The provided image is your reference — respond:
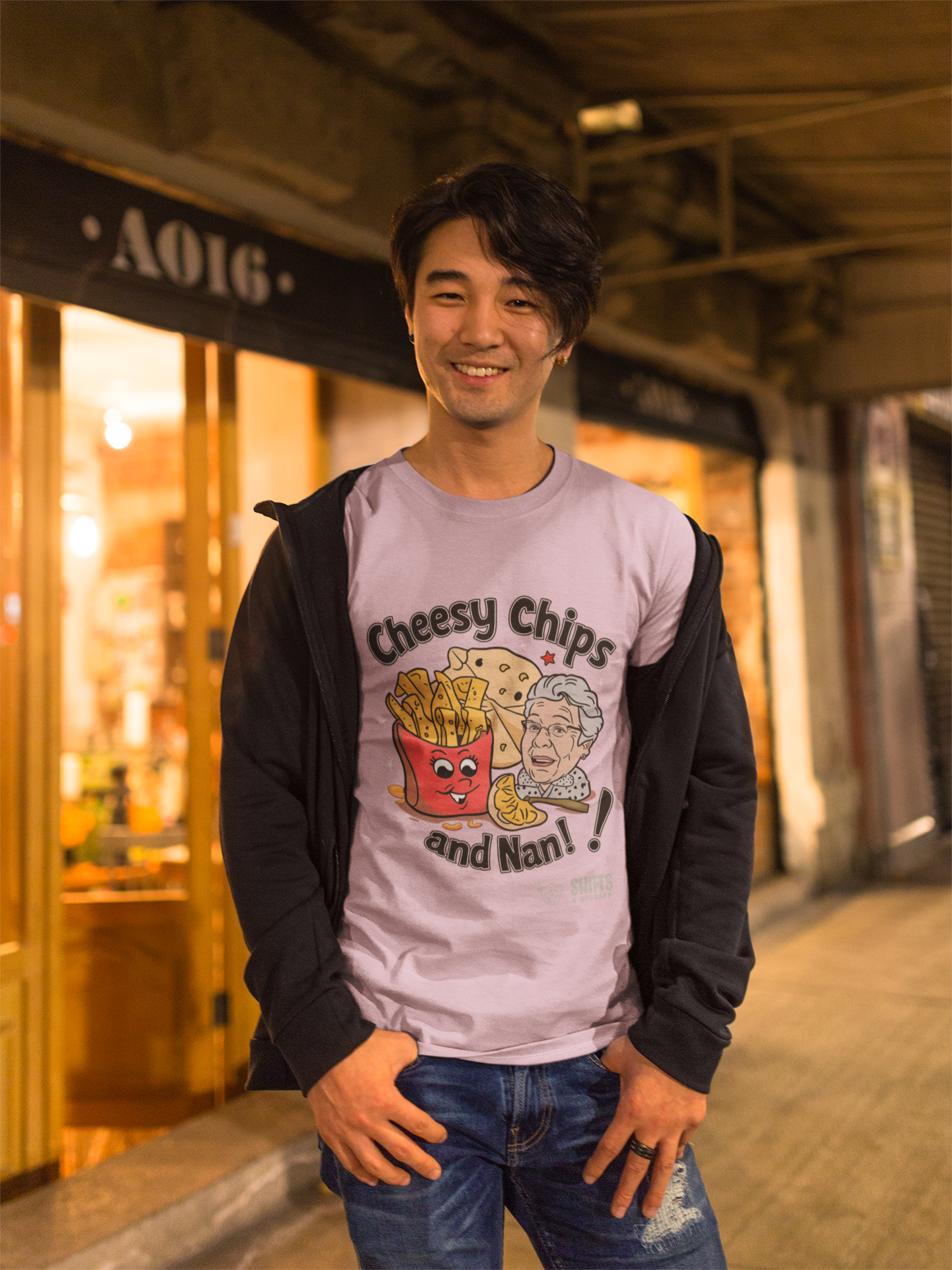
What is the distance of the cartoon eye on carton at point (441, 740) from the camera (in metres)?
1.35

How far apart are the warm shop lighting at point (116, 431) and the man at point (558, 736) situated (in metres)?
5.51

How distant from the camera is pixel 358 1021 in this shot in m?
1.28

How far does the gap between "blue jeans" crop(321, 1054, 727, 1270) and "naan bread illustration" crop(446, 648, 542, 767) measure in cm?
37

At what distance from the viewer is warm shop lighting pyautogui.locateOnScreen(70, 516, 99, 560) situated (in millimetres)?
6578

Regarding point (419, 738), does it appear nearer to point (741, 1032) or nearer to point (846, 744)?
point (741, 1032)

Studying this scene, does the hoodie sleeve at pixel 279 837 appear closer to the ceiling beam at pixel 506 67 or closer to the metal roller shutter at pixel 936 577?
the ceiling beam at pixel 506 67

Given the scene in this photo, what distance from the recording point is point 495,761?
1.37m

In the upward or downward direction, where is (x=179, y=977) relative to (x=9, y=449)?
downward

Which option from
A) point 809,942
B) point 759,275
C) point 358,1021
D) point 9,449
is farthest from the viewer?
point 759,275

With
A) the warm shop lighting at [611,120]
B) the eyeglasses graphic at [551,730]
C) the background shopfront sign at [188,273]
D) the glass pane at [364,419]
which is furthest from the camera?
the warm shop lighting at [611,120]

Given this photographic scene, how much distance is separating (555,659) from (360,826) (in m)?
0.32

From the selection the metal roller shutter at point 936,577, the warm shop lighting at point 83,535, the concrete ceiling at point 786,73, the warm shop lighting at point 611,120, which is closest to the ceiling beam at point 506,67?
the concrete ceiling at point 786,73

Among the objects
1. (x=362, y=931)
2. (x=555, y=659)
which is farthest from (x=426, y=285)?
(x=362, y=931)

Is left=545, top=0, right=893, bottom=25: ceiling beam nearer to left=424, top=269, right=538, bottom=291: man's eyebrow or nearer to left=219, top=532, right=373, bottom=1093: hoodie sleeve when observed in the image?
left=424, top=269, right=538, bottom=291: man's eyebrow
